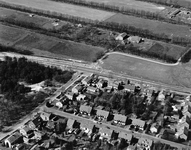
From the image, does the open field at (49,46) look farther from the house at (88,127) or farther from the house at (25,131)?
the house at (25,131)

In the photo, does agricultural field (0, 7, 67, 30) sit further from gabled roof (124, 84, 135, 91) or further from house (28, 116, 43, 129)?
house (28, 116, 43, 129)

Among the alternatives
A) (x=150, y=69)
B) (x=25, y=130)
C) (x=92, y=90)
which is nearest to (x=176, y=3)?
(x=150, y=69)

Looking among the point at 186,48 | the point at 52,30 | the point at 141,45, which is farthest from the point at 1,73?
the point at 186,48

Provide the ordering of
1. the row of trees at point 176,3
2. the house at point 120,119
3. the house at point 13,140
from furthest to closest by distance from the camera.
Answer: the row of trees at point 176,3
the house at point 120,119
the house at point 13,140

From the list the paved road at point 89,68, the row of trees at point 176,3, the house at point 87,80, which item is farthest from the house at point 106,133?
the row of trees at point 176,3

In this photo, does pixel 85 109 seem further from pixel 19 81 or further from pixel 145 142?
pixel 19 81

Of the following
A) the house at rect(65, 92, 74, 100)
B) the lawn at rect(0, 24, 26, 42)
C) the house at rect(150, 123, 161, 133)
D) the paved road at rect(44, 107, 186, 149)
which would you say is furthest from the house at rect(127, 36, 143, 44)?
the house at rect(150, 123, 161, 133)

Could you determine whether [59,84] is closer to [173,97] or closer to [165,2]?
[173,97]
